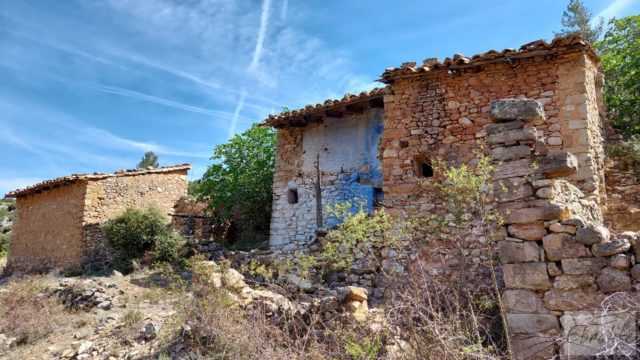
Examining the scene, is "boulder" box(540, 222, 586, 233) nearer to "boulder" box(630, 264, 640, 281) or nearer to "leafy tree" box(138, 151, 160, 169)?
"boulder" box(630, 264, 640, 281)

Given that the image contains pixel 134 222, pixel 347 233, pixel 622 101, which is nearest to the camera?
pixel 347 233

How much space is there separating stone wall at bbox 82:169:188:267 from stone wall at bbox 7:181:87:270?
0.98 feet

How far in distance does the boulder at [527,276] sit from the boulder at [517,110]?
150 cm

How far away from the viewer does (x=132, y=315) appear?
28.2 ft

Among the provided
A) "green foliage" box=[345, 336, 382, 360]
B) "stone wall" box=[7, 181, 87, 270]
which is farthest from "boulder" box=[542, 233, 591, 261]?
"stone wall" box=[7, 181, 87, 270]

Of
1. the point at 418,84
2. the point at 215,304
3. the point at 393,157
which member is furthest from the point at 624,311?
the point at 418,84

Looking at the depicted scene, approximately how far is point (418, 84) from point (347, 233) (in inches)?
197

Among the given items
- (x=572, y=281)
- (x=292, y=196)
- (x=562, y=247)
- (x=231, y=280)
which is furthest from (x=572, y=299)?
(x=292, y=196)

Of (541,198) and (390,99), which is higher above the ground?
(390,99)

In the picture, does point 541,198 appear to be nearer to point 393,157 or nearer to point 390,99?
point 393,157

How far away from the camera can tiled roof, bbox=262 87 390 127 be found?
11.7m

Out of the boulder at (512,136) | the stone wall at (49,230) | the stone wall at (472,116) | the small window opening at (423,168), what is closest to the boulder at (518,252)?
the boulder at (512,136)

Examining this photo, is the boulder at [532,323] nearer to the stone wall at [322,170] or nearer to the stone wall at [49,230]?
the stone wall at [322,170]

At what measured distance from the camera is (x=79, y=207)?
651 inches
